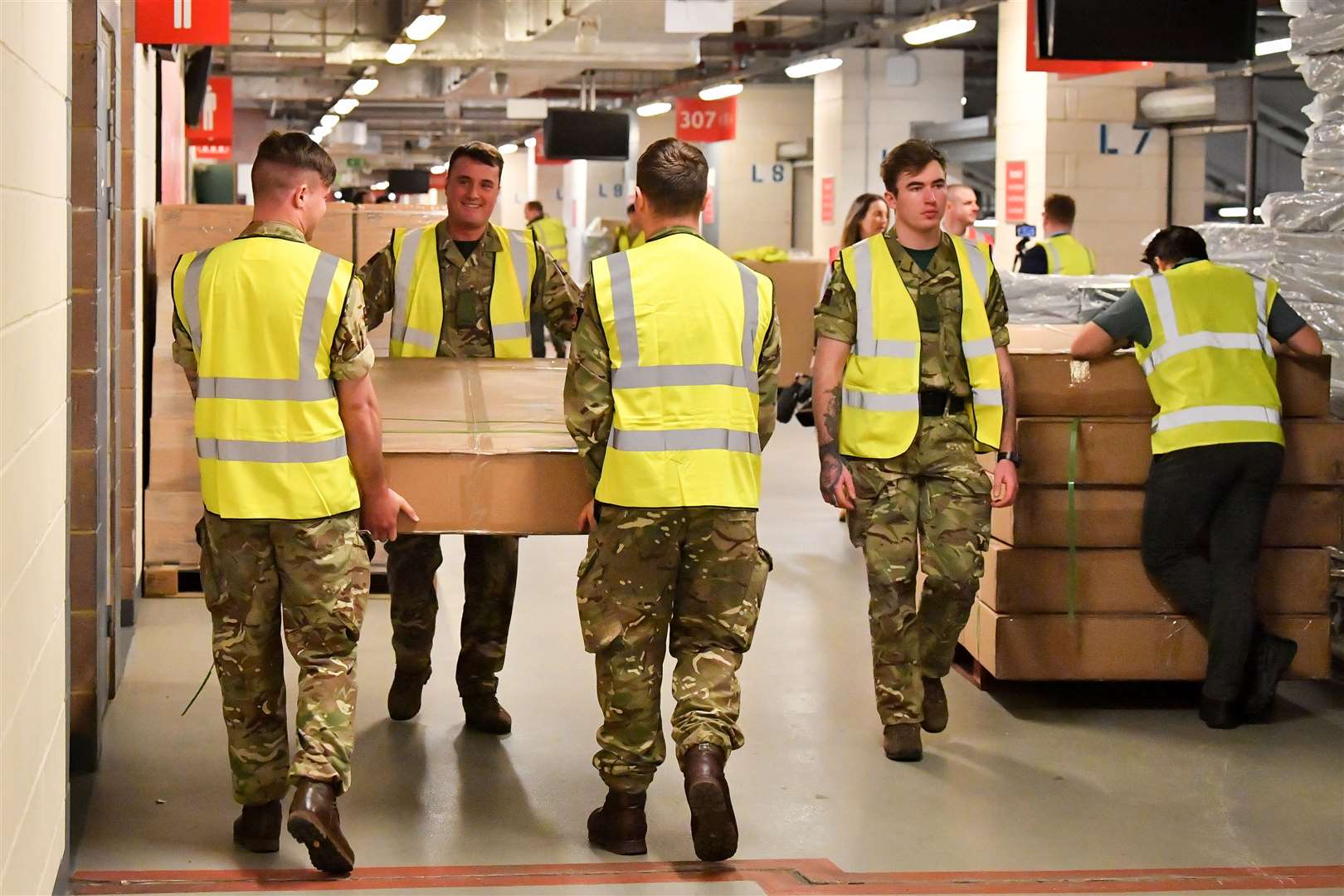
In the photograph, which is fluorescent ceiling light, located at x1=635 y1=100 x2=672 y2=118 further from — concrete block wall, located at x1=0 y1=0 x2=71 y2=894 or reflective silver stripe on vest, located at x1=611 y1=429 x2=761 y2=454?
concrete block wall, located at x1=0 y1=0 x2=71 y2=894

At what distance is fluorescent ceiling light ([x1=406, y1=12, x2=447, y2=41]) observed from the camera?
40.3 feet

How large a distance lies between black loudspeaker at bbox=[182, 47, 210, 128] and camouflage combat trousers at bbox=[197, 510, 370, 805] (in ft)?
25.9

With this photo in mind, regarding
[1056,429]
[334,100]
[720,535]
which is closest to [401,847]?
[720,535]

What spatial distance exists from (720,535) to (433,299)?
1404mm

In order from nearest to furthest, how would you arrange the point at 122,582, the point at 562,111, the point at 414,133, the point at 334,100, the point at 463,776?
the point at 463,776 < the point at 122,582 < the point at 562,111 < the point at 334,100 < the point at 414,133

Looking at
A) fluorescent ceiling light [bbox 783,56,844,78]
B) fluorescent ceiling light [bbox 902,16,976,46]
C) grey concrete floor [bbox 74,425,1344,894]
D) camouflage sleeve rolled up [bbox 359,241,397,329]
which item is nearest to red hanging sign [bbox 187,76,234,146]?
fluorescent ceiling light [bbox 783,56,844,78]

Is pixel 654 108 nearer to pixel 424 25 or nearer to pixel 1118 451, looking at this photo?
pixel 424 25

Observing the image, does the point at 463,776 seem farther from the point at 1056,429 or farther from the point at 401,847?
the point at 1056,429

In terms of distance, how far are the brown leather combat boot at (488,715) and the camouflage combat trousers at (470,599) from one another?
0.07 ft

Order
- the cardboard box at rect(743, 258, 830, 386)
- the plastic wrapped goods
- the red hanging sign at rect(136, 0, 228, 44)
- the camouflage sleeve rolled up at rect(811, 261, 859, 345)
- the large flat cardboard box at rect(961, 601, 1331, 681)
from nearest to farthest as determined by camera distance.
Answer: the camouflage sleeve rolled up at rect(811, 261, 859, 345), the large flat cardboard box at rect(961, 601, 1331, 681), the plastic wrapped goods, the red hanging sign at rect(136, 0, 228, 44), the cardboard box at rect(743, 258, 830, 386)

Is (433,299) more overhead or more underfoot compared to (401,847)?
more overhead

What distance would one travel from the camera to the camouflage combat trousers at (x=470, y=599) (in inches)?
186

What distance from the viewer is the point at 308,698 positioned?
3658mm

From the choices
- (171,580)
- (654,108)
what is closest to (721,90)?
(654,108)
